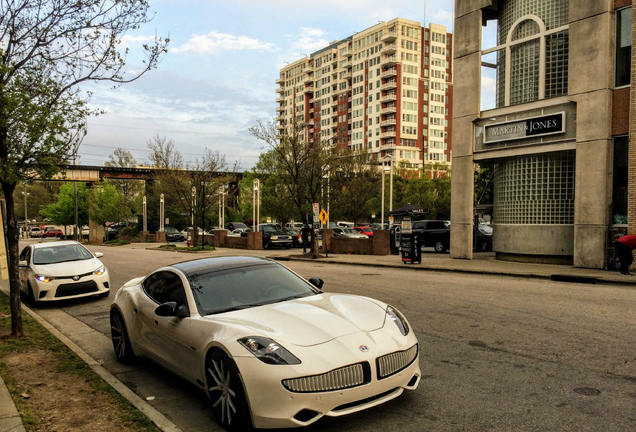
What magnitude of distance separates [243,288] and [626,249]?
545 inches

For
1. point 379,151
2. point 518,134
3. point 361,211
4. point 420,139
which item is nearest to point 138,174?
point 361,211

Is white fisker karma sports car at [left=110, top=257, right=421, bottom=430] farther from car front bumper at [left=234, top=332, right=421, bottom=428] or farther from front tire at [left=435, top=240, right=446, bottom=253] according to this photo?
front tire at [left=435, top=240, right=446, bottom=253]

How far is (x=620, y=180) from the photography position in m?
16.8

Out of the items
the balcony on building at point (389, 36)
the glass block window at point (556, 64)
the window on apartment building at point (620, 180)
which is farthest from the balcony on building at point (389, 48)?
the window on apartment building at point (620, 180)

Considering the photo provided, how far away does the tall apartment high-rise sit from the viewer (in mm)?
98750

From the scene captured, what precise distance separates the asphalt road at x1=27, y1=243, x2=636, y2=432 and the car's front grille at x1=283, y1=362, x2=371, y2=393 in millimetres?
485

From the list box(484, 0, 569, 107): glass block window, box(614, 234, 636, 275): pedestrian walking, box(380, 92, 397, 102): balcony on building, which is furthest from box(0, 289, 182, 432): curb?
box(380, 92, 397, 102): balcony on building

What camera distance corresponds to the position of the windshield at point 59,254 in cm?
1238

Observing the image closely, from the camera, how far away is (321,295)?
18.2ft

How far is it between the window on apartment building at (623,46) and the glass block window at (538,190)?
2943 mm

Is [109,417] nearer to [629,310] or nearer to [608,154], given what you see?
[629,310]

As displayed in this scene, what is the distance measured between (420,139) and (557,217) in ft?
277

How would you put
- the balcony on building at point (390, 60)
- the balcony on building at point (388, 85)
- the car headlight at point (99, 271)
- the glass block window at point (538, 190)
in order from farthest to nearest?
the balcony on building at point (388, 85) → the balcony on building at point (390, 60) → the glass block window at point (538, 190) → the car headlight at point (99, 271)

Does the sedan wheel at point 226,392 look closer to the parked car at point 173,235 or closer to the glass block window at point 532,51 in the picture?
the glass block window at point 532,51
